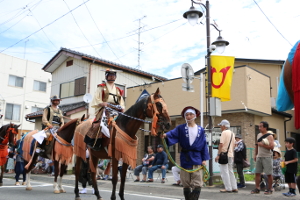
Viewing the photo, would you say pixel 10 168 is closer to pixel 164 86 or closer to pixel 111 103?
pixel 164 86

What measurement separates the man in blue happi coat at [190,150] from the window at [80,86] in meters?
18.2

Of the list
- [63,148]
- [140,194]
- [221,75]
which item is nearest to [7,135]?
[63,148]

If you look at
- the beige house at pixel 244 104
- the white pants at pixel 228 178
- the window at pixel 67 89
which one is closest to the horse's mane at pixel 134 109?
the white pants at pixel 228 178

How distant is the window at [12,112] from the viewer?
3412cm

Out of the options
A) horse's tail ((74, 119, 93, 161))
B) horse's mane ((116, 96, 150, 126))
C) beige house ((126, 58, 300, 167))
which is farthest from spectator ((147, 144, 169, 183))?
horse's mane ((116, 96, 150, 126))

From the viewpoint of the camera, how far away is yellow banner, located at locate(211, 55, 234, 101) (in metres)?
11.6

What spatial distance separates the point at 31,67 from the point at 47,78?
2.40 m

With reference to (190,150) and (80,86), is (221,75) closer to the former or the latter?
(190,150)

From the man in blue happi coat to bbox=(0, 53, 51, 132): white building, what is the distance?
105 feet

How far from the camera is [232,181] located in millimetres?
9703

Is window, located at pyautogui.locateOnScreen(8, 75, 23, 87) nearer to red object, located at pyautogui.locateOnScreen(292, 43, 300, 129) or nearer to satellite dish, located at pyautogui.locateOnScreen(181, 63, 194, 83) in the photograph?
satellite dish, located at pyautogui.locateOnScreen(181, 63, 194, 83)

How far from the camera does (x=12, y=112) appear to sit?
34.6 meters

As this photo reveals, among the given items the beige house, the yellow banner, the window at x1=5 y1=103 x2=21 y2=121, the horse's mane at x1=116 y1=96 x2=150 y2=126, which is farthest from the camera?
the window at x1=5 y1=103 x2=21 y2=121

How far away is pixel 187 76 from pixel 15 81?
28.6 metres
